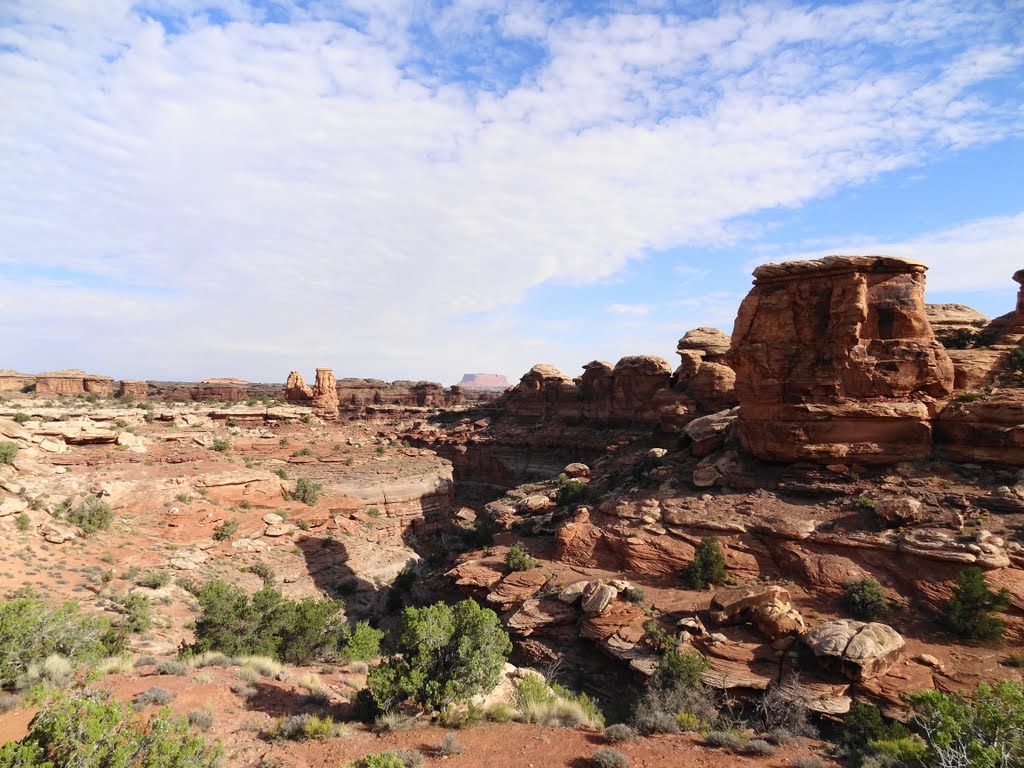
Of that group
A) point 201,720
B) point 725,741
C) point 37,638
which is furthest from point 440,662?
point 37,638

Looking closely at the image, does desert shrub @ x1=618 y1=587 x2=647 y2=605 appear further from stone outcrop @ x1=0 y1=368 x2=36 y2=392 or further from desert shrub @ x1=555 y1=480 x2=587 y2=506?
stone outcrop @ x1=0 y1=368 x2=36 y2=392

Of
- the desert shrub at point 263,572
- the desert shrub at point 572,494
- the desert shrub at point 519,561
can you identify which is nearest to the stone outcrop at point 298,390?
the desert shrub at point 263,572

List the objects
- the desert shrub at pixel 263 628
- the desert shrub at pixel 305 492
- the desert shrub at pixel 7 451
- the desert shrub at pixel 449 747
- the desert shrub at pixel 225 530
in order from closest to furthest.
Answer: the desert shrub at pixel 449 747, the desert shrub at pixel 263 628, the desert shrub at pixel 7 451, the desert shrub at pixel 225 530, the desert shrub at pixel 305 492

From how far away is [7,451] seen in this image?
68.3ft

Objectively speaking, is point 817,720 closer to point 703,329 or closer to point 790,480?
point 790,480

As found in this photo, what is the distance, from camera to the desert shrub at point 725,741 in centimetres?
941

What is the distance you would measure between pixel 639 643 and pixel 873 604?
6880 mm

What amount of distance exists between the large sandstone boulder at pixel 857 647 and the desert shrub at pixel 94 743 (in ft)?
45.3

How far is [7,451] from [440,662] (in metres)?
21.9

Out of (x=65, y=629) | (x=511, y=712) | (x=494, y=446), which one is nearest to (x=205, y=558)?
(x=65, y=629)

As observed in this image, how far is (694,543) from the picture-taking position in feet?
64.5

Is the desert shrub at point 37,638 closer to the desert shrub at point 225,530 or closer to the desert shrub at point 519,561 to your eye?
the desert shrub at point 225,530

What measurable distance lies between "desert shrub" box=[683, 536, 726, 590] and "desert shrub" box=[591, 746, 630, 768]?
10.6 m

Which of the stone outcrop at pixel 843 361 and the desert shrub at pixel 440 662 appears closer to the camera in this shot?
the desert shrub at pixel 440 662
